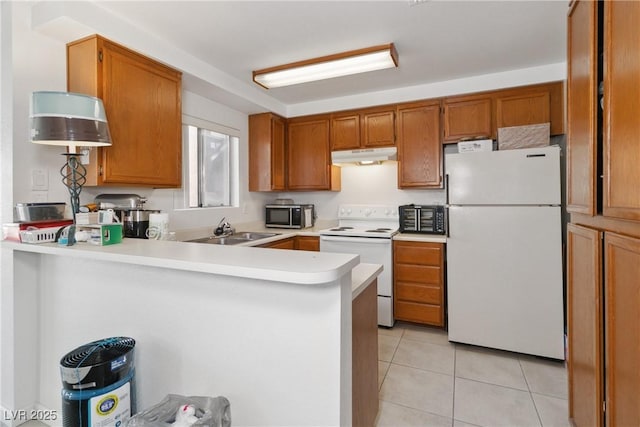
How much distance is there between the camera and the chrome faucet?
10.2 ft

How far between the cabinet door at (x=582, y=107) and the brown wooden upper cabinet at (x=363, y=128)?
1.86 m

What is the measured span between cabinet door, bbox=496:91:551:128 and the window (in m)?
2.75

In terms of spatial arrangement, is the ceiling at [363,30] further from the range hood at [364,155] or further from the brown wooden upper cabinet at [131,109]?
the range hood at [364,155]

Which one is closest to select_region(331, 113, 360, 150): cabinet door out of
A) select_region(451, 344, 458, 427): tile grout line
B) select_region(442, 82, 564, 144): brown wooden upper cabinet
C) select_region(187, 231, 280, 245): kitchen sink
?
select_region(442, 82, 564, 144): brown wooden upper cabinet

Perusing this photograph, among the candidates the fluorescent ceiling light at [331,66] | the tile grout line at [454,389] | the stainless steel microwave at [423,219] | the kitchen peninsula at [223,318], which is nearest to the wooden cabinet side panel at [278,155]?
the fluorescent ceiling light at [331,66]

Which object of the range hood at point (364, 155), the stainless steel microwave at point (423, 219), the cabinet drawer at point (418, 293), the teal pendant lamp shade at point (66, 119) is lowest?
the cabinet drawer at point (418, 293)

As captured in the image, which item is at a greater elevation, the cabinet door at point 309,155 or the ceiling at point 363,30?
the ceiling at point 363,30

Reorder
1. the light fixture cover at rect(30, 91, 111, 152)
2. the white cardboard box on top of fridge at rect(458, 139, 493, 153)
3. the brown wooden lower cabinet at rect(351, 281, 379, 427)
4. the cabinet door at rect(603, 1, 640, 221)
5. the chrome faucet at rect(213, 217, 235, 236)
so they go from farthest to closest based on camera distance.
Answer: the chrome faucet at rect(213, 217, 235, 236) → the white cardboard box on top of fridge at rect(458, 139, 493, 153) → the light fixture cover at rect(30, 91, 111, 152) → the brown wooden lower cabinet at rect(351, 281, 379, 427) → the cabinet door at rect(603, 1, 640, 221)

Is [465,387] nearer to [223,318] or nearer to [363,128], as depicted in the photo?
[223,318]

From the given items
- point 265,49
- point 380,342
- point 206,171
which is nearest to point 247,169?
point 206,171

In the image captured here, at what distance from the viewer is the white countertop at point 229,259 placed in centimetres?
95

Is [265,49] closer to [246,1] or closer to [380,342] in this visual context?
[246,1]

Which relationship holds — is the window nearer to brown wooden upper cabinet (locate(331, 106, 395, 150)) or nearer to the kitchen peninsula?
brown wooden upper cabinet (locate(331, 106, 395, 150))

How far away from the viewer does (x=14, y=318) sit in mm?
1687
